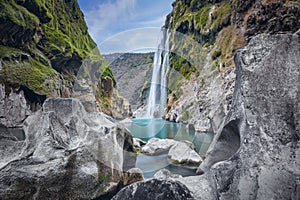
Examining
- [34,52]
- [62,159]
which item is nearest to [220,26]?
[34,52]

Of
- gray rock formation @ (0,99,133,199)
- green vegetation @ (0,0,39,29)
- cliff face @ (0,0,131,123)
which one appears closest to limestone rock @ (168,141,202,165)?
gray rock formation @ (0,99,133,199)

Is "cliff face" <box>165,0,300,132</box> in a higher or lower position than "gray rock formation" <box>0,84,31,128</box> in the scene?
higher

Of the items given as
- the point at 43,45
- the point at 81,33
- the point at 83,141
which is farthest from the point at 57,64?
the point at 83,141

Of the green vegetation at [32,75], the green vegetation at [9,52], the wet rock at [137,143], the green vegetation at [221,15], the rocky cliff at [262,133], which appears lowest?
the wet rock at [137,143]

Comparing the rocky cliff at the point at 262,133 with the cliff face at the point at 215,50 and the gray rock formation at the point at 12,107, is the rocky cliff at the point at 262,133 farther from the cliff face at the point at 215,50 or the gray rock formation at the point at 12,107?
the gray rock formation at the point at 12,107

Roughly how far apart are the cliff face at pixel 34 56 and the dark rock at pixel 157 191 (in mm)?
14608

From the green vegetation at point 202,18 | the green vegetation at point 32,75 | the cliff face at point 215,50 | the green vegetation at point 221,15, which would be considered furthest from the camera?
the green vegetation at point 202,18

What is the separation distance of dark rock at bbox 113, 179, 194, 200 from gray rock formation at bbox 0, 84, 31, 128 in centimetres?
2129

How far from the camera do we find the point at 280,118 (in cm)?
176

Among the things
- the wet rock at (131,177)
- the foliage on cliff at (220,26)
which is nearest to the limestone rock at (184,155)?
the wet rock at (131,177)

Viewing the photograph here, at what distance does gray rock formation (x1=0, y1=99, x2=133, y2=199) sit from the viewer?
308 centimetres

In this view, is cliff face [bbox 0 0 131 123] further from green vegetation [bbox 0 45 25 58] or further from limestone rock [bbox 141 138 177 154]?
limestone rock [bbox 141 138 177 154]

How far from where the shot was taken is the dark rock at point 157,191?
1.96 metres

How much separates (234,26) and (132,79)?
2176 centimetres
